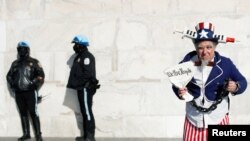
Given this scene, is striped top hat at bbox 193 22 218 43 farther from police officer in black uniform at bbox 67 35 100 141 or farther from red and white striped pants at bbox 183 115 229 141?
police officer in black uniform at bbox 67 35 100 141

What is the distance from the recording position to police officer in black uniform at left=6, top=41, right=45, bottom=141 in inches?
304

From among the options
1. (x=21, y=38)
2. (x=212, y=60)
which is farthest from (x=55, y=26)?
(x=212, y=60)

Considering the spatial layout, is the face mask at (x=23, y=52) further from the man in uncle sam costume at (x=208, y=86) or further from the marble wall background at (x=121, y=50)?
the man in uncle sam costume at (x=208, y=86)

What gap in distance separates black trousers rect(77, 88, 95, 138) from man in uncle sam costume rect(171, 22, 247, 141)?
11.7ft

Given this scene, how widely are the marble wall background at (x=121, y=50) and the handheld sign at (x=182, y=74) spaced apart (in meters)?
3.56

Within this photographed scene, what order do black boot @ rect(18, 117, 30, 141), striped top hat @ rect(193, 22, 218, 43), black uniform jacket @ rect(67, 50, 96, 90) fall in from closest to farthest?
striped top hat @ rect(193, 22, 218, 43) → black uniform jacket @ rect(67, 50, 96, 90) → black boot @ rect(18, 117, 30, 141)

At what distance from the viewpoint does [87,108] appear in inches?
296

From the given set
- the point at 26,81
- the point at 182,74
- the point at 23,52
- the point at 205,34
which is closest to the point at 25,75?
the point at 26,81

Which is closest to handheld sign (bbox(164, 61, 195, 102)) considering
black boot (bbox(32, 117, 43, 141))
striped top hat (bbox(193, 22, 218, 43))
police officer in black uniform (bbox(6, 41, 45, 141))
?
striped top hat (bbox(193, 22, 218, 43))

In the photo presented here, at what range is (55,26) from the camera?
26.3 ft

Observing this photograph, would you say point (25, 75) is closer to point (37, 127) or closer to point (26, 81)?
point (26, 81)

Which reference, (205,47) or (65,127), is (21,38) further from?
(205,47)

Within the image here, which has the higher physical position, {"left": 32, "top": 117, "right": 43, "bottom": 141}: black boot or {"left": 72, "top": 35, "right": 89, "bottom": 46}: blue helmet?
{"left": 72, "top": 35, "right": 89, "bottom": 46}: blue helmet

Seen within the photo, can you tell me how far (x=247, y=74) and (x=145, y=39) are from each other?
164cm
